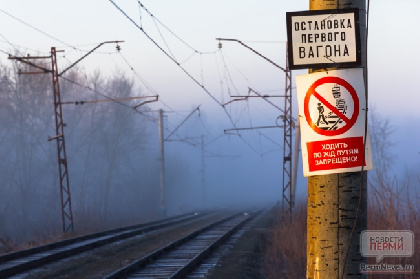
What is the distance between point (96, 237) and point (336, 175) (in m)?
23.0

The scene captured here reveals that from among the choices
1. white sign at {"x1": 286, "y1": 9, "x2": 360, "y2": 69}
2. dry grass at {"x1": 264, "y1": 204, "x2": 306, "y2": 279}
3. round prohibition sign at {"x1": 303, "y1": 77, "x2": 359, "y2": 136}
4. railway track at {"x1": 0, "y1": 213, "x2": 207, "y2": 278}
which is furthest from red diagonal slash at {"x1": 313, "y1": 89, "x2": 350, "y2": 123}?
railway track at {"x1": 0, "y1": 213, "x2": 207, "y2": 278}

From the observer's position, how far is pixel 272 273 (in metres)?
13.9

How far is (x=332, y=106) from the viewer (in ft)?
11.8

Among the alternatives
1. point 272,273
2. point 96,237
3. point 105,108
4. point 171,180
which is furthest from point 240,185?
point 272,273

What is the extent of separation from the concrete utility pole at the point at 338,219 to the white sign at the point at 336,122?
0.07 m

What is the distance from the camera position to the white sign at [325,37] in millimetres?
3666

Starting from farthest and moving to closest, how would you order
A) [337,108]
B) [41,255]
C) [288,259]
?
1. [41,255]
2. [288,259]
3. [337,108]

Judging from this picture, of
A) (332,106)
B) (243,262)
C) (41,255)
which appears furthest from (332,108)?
(41,255)

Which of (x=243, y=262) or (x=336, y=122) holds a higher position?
(x=336, y=122)

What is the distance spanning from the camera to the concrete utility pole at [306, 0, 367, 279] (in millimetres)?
3602

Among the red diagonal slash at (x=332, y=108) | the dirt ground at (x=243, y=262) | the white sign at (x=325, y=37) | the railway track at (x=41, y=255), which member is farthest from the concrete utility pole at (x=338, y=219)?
the railway track at (x=41, y=255)

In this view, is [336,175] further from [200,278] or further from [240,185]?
[240,185]

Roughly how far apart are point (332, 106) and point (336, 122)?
0.31 ft

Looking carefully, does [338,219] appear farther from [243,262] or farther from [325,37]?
[243,262]
